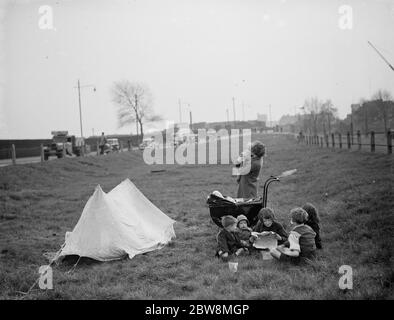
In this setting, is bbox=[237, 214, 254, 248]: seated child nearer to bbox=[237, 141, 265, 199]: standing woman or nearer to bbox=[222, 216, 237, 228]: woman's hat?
bbox=[222, 216, 237, 228]: woman's hat

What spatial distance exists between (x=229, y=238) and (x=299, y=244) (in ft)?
3.58

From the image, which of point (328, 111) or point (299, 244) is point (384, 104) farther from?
point (299, 244)

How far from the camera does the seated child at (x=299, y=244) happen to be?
512 centimetres

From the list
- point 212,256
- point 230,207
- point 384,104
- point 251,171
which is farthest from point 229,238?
point 384,104

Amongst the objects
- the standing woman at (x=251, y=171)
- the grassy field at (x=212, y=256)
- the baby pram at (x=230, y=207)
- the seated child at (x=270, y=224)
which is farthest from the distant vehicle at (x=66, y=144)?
the seated child at (x=270, y=224)

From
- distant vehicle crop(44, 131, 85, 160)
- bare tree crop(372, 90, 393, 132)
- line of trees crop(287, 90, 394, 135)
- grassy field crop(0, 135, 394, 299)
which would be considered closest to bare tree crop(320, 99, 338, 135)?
line of trees crop(287, 90, 394, 135)

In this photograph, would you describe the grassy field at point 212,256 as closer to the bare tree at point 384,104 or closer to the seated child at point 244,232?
the seated child at point 244,232

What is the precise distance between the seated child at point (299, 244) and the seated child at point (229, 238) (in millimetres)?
677

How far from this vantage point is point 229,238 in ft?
19.1

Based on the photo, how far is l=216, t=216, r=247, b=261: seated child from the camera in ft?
18.7

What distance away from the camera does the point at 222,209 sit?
20.9 ft

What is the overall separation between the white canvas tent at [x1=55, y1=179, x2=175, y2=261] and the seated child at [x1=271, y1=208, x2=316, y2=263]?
7.11 ft
